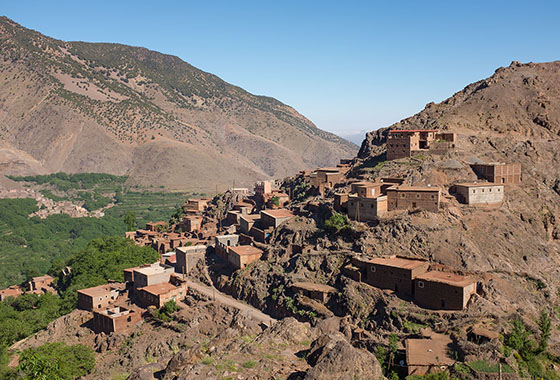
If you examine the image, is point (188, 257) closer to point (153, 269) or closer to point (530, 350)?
point (153, 269)

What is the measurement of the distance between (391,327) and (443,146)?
931 inches

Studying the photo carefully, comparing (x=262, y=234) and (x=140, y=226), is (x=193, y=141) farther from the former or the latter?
(x=262, y=234)

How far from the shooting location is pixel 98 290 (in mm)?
47906

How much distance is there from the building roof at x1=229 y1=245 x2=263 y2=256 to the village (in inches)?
3.7

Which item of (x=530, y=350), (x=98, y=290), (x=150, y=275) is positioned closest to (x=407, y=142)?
(x=530, y=350)

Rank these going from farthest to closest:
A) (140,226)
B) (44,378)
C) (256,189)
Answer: (140,226), (256,189), (44,378)

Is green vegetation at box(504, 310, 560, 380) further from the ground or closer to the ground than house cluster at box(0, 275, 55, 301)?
further from the ground

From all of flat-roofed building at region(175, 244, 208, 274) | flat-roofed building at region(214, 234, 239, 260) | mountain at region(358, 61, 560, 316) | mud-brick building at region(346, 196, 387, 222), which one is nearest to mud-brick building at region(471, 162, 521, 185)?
mountain at region(358, 61, 560, 316)

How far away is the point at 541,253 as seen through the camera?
40.6 meters

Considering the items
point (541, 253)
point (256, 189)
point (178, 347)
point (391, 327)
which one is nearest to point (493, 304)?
point (391, 327)

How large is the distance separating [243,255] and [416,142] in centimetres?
2071

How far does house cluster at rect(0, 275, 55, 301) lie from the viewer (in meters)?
56.8

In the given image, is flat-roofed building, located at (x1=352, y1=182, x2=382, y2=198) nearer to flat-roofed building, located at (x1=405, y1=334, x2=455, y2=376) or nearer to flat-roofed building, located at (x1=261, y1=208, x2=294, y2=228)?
flat-roofed building, located at (x1=261, y1=208, x2=294, y2=228)

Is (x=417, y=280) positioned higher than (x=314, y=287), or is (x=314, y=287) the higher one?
(x=417, y=280)
